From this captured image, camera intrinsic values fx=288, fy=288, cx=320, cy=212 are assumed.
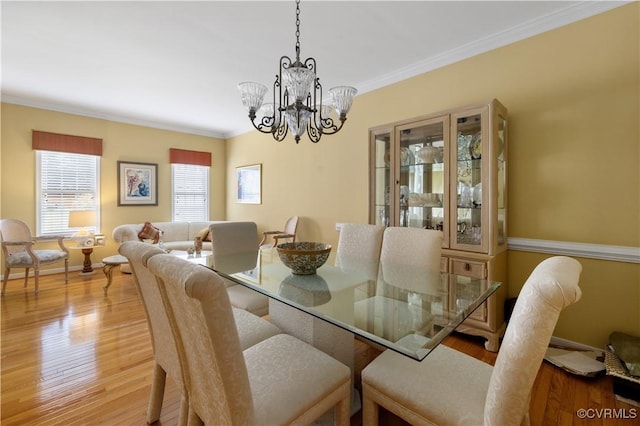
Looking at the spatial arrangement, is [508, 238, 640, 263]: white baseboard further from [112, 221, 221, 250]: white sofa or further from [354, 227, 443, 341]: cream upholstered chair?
[112, 221, 221, 250]: white sofa

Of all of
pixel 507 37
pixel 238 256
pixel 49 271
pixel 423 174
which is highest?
pixel 507 37

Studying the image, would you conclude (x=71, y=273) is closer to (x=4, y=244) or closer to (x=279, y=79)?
(x=4, y=244)

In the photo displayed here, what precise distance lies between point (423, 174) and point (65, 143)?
5.06m

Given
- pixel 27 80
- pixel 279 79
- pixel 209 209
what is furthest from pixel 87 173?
pixel 279 79

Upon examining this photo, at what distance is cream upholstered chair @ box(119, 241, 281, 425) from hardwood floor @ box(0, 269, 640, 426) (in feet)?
0.82

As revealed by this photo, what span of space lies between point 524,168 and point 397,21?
1570 mm

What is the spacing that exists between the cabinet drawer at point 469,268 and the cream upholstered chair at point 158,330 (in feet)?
5.07

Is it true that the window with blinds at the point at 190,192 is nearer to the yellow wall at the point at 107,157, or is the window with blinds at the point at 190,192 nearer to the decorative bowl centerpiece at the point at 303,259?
the yellow wall at the point at 107,157

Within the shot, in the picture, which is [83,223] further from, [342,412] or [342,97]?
[342,412]

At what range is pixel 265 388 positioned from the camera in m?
1.06

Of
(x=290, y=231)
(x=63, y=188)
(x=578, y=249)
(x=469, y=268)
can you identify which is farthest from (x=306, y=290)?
(x=63, y=188)

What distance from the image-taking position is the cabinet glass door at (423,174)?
252 cm

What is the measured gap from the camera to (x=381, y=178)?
9.95ft

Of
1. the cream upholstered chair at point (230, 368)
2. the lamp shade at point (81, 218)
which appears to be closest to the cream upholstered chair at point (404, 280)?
the cream upholstered chair at point (230, 368)
